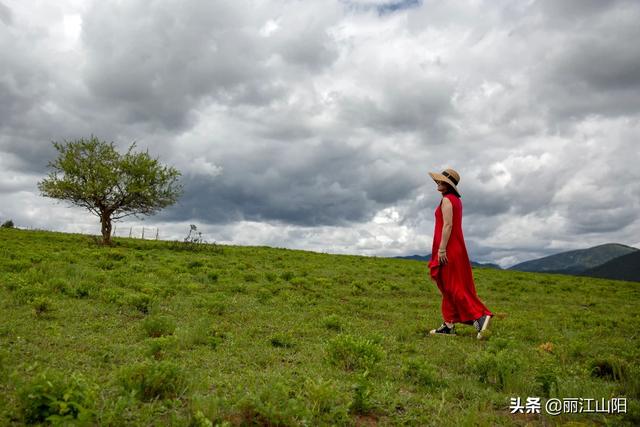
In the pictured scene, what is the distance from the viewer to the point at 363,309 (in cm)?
1493

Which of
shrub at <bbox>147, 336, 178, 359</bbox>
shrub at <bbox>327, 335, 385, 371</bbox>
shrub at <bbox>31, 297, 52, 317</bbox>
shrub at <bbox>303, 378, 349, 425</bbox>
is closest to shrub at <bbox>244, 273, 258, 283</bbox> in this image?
shrub at <bbox>31, 297, 52, 317</bbox>

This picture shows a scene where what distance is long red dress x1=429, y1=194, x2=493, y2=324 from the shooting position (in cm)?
1066

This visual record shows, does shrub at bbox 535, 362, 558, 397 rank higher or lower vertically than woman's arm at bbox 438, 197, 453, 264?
Answer: lower

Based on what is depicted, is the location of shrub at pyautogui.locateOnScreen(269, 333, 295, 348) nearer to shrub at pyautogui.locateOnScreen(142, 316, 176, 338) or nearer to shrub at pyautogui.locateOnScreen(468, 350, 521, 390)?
shrub at pyautogui.locateOnScreen(142, 316, 176, 338)

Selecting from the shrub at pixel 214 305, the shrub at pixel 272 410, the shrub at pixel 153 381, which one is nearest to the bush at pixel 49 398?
the shrub at pixel 153 381

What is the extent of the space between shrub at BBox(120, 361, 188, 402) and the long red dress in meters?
7.13

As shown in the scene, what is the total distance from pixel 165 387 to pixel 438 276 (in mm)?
7525

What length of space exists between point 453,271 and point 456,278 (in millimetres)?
185

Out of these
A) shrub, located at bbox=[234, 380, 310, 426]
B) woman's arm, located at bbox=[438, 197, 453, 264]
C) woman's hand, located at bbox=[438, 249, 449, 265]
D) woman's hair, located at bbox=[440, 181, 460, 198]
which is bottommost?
shrub, located at bbox=[234, 380, 310, 426]

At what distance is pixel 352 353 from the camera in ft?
24.4

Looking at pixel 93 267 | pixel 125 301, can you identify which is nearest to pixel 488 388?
pixel 125 301

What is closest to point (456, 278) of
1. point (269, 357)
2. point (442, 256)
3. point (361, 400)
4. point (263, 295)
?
point (442, 256)

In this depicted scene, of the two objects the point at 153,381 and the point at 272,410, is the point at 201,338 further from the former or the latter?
the point at 272,410

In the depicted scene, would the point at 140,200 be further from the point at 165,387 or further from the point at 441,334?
the point at 165,387
